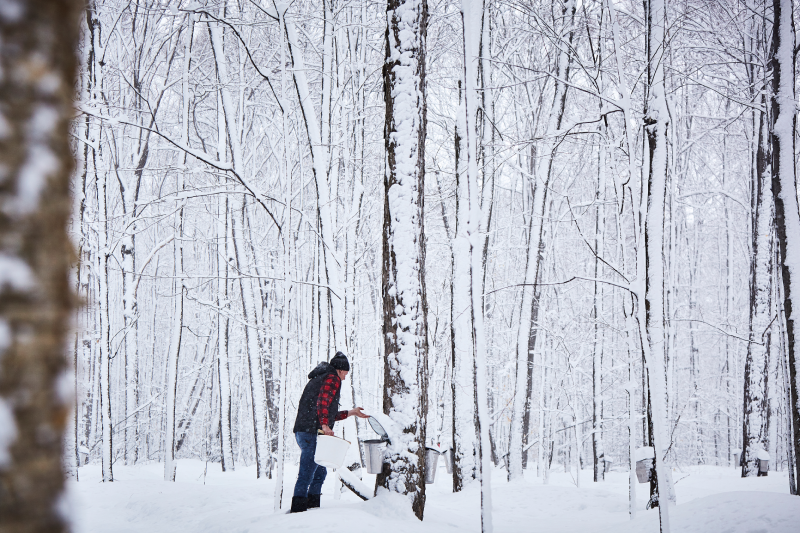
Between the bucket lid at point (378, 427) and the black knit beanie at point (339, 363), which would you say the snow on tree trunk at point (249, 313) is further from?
the bucket lid at point (378, 427)

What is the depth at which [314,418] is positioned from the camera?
4.83 meters

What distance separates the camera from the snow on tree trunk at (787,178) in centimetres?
515

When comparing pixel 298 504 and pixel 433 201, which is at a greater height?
pixel 433 201

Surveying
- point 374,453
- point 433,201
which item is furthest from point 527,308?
point 374,453

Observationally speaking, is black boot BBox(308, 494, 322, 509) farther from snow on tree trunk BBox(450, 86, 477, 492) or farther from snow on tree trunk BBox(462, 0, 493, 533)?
snow on tree trunk BBox(450, 86, 477, 492)

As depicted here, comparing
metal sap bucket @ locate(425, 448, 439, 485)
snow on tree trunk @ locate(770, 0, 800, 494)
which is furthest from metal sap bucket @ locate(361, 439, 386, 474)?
snow on tree trunk @ locate(770, 0, 800, 494)

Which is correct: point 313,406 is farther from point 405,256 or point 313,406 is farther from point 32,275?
point 32,275

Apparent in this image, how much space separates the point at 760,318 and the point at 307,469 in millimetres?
9615

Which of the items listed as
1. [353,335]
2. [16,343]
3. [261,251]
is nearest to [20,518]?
[16,343]

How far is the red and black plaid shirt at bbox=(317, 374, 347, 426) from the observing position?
467 centimetres

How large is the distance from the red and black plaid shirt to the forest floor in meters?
0.80

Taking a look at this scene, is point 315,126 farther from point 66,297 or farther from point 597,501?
point 597,501

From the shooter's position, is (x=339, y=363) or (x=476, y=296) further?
(x=339, y=363)

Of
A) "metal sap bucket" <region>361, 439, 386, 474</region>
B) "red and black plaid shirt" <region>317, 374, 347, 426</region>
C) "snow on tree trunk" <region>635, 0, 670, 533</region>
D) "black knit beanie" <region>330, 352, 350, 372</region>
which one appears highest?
"snow on tree trunk" <region>635, 0, 670, 533</region>
